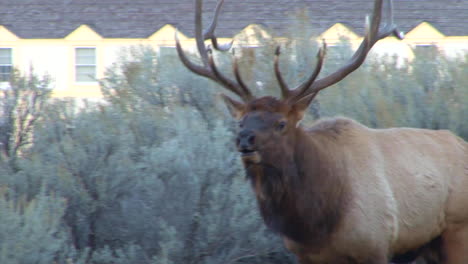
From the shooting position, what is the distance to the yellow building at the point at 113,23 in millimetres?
23344

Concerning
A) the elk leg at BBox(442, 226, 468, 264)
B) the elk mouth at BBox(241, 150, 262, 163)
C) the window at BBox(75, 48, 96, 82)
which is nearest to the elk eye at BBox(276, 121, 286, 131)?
the elk mouth at BBox(241, 150, 262, 163)

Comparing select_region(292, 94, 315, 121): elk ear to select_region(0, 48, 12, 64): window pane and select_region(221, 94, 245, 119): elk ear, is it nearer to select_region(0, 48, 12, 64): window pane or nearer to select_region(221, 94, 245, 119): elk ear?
select_region(221, 94, 245, 119): elk ear

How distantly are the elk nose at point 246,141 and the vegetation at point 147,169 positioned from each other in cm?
121

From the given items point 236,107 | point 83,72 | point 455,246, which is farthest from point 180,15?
point 455,246

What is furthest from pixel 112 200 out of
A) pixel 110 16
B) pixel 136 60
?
pixel 110 16

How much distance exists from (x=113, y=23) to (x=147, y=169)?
19.5m

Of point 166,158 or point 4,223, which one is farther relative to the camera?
→ point 166,158

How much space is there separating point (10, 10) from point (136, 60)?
18.2 m

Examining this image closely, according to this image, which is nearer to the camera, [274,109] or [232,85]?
[274,109]

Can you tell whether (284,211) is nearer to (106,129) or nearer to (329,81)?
(329,81)

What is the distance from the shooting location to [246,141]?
4.62 metres

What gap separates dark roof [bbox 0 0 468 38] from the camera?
23.2m

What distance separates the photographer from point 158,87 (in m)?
7.83

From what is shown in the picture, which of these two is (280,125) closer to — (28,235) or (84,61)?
(28,235)
